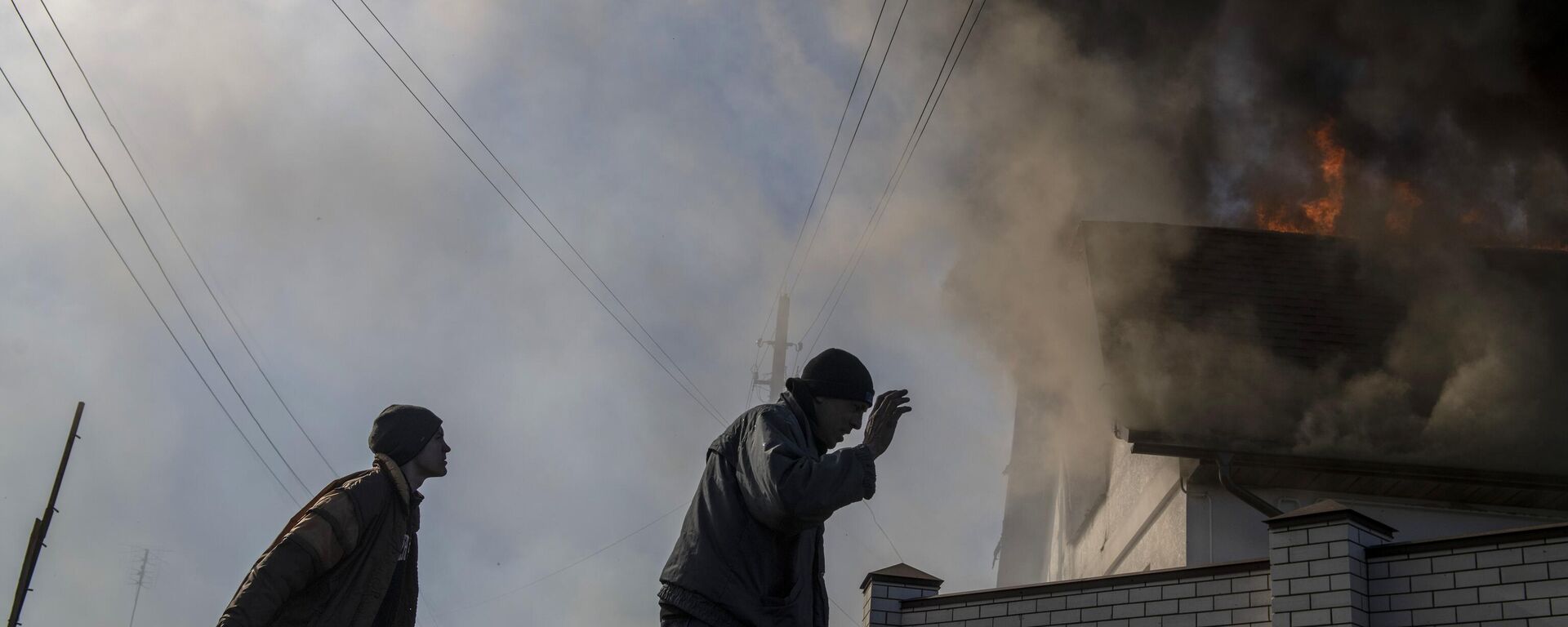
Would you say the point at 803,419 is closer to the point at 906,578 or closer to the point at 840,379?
the point at 840,379

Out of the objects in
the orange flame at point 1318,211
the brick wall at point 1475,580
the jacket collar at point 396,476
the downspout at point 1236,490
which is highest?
the orange flame at point 1318,211

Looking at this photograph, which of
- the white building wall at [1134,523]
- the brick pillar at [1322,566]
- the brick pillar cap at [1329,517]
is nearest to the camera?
the brick pillar at [1322,566]

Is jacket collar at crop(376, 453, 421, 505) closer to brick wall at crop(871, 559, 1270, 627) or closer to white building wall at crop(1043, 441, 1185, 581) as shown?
brick wall at crop(871, 559, 1270, 627)

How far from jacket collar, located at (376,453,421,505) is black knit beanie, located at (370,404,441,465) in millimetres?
17

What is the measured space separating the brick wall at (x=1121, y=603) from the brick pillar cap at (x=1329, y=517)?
1.36ft

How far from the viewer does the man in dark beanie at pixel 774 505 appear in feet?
10.6

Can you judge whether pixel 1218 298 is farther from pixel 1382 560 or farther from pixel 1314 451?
pixel 1382 560

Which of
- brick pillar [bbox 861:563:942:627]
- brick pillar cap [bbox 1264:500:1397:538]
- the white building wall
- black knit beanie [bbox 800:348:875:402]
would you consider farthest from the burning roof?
black knit beanie [bbox 800:348:875:402]

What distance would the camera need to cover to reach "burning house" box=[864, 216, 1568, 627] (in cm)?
816

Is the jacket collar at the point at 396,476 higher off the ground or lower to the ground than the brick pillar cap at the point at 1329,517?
lower

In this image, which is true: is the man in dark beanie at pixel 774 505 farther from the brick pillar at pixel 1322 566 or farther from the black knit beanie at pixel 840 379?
the brick pillar at pixel 1322 566

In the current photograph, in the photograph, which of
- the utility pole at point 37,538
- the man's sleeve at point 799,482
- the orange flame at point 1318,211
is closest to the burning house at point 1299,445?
the orange flame at point 1318,211

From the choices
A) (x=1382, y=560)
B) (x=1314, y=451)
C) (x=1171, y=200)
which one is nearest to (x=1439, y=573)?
(x=1382, y=560)

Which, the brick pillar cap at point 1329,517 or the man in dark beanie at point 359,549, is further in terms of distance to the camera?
the brick pillar cap at point 1329,517
